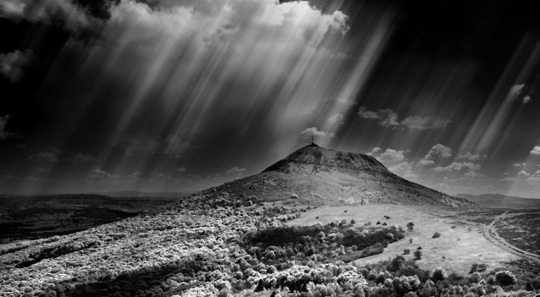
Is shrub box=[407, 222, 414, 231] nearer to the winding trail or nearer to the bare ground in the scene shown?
the bare ground

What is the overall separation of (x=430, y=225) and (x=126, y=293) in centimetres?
3339

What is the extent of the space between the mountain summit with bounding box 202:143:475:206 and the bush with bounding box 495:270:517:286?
134ft

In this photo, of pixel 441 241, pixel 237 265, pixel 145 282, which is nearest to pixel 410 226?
pixel 441 241

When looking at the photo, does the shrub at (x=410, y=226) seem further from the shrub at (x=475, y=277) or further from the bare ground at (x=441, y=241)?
the shrub at (x=475, y=277)

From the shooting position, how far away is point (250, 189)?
69.1 metres

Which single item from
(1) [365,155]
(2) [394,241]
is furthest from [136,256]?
(1) [365,155]

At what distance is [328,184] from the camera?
71.1m

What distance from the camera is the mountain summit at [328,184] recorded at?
65.2m

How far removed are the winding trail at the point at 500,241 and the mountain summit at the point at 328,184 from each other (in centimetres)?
3136

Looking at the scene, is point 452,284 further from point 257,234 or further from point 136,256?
point 136,256

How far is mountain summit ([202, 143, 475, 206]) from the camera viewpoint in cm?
6525

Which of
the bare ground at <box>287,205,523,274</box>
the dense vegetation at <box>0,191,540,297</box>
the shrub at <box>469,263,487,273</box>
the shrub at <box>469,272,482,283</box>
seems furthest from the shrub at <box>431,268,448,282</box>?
the shrub at <box>469,263,487,273</box>

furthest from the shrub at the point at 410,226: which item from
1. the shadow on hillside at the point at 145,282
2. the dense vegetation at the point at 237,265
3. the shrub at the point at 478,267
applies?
the shadow on hillside at the point at 145,282

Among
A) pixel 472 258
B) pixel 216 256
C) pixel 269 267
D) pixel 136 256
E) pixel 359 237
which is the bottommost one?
pixel 136 256
